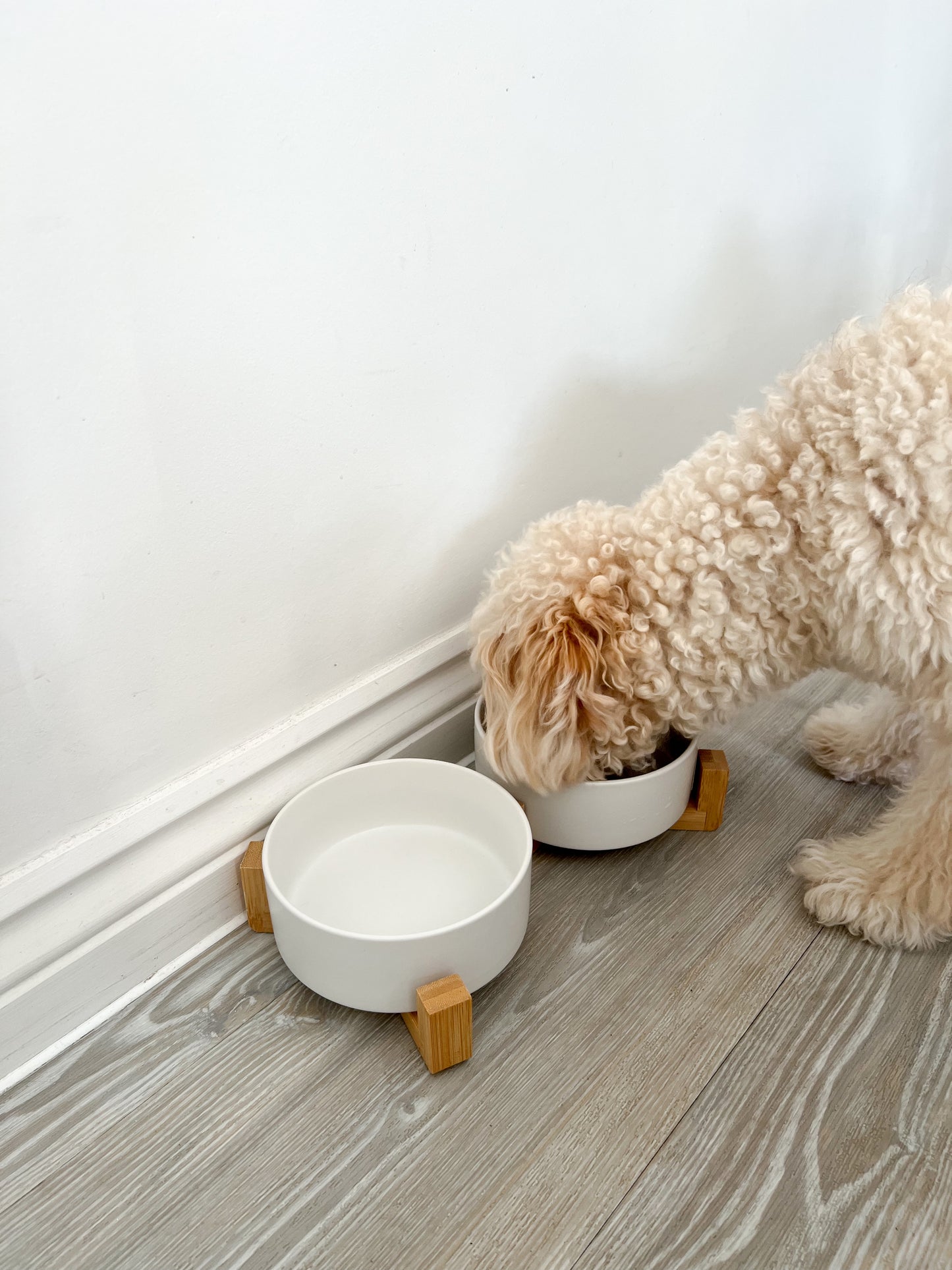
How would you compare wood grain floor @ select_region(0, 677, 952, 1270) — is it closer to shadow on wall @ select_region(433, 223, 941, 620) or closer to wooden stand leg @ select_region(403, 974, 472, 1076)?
wooden stand leg @ select_region(403, 974, 472, 1076)

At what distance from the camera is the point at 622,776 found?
1.13m

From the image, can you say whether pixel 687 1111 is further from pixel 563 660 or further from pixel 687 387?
pixel 687 387

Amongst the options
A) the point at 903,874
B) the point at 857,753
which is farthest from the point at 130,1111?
the point at 857,753

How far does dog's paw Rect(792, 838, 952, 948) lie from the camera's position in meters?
1.03

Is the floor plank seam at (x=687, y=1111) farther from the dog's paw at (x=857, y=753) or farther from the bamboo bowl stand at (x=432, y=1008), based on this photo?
the dog's paw at (x=857, y=753)

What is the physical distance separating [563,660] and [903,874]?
0.49 metres

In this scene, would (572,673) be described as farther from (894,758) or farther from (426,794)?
(894,758)

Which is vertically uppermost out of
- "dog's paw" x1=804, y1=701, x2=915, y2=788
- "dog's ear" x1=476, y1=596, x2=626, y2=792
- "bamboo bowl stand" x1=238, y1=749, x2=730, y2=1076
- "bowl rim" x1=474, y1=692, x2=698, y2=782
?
"dog's ear" x1=476, y1=596, x2=626, y2=792

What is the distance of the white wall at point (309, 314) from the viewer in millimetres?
736

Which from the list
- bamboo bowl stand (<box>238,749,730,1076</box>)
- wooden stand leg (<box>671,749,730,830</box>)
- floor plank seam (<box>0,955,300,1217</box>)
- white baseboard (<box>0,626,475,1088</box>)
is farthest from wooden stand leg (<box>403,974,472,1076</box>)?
wooden stand leg (<box>671,749,730,830</box>)

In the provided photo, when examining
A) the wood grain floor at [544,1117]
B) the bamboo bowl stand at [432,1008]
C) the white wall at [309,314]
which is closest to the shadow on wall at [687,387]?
the white wall at [309,314]

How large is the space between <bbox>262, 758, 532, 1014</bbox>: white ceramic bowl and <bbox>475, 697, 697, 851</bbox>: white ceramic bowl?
0.06 metres

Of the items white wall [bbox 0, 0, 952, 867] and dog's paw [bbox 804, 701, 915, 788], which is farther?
dog's paw [bbox 804, 701, 915, 788]

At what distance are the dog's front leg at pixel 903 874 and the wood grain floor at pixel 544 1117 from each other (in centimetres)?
3
